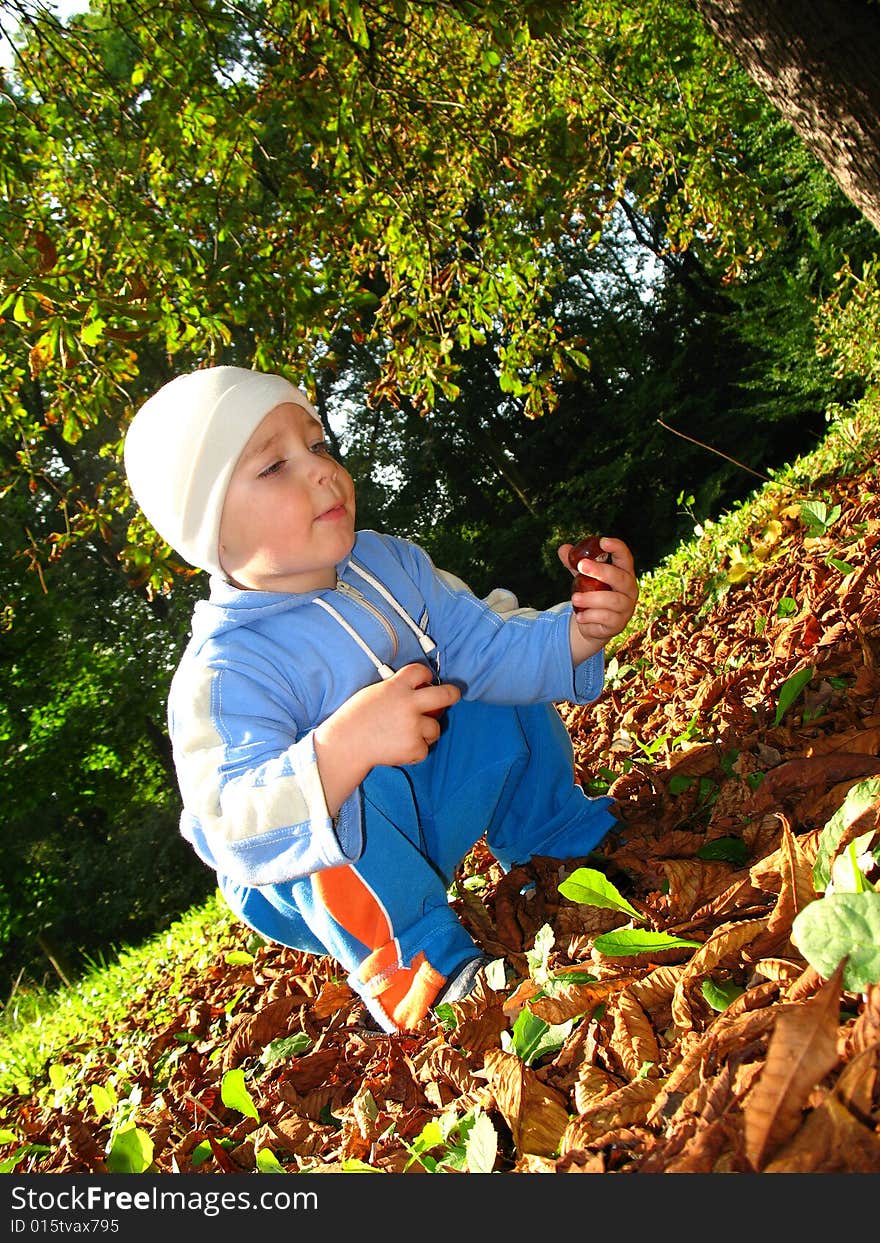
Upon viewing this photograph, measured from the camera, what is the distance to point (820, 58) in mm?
2842

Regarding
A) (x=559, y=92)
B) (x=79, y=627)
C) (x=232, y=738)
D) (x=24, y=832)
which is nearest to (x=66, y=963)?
(x=24, y=832)

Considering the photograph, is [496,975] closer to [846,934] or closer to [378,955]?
[378,955]

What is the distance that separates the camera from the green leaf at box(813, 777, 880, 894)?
1.38m

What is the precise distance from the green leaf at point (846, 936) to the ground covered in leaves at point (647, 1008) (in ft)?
0.17

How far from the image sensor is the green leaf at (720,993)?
4.36 feet

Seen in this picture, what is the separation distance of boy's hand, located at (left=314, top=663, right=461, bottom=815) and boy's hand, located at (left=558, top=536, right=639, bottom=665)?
580 millimetres

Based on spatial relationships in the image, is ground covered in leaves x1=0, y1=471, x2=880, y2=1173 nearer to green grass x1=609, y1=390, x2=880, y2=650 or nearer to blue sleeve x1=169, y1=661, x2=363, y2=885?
blue sleeve x1=169, y1=661, x2=363, y2=885

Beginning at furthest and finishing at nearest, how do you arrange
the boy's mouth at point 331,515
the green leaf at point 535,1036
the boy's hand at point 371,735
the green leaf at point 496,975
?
the boy's mouth at point 331,515
the green leaf at point 496,975
the boy's hand at point 371,735
the green leaf at point 535,1036

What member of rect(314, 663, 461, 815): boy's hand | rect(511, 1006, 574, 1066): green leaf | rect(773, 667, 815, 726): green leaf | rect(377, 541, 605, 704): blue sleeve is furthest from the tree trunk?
rect(511, 1006, 574, 1066): green leaf

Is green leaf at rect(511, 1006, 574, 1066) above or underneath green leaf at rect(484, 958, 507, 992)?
underneath

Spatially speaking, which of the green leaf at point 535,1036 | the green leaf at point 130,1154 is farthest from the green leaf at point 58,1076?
the green leaf at point 535,1036

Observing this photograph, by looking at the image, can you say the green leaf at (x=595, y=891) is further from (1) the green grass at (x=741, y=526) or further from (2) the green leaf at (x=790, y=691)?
(1) the green grass at (x=741, y=526)

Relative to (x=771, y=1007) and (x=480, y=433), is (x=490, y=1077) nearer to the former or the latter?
Answer: (x=771, y=1007)

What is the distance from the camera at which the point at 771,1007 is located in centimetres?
117
